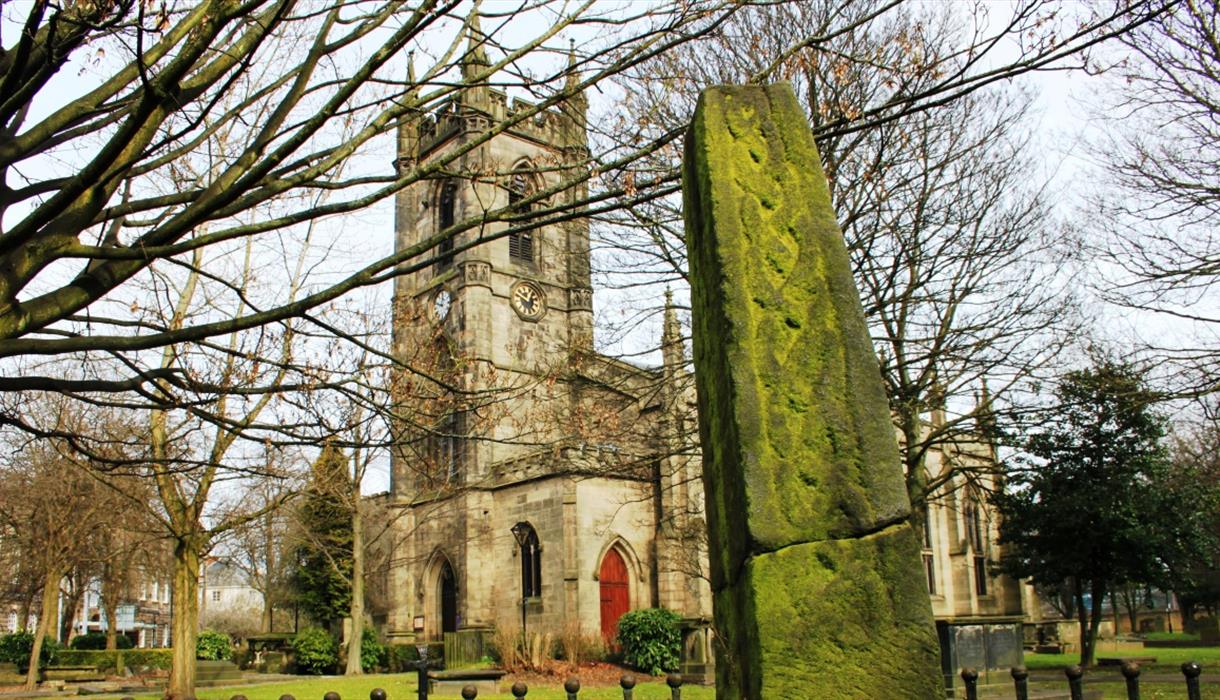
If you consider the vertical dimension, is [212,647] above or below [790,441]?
below

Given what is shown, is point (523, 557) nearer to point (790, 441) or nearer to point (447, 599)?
point (447, 599)

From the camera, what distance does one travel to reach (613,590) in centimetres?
2869

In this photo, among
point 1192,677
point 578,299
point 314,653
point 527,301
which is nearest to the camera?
point 1192,677

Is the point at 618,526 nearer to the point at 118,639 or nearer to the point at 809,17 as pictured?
the point at 809,17

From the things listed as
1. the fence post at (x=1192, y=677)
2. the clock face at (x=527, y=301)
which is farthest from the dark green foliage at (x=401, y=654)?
the fence post at (x=1192, y=677)

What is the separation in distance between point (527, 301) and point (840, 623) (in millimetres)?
34889

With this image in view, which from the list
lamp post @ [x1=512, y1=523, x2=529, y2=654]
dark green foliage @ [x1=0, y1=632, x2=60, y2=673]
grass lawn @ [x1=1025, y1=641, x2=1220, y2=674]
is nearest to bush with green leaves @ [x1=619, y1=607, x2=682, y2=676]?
lamp post @ [x1=512, y1=523, x2=529, y2=654]

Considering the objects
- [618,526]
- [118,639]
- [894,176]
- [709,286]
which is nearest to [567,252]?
[894,176]

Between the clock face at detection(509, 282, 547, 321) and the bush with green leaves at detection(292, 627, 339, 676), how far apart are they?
14.1 meters

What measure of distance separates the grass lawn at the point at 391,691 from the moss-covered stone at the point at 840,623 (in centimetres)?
1106

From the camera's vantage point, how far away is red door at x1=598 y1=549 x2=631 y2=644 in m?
28.3

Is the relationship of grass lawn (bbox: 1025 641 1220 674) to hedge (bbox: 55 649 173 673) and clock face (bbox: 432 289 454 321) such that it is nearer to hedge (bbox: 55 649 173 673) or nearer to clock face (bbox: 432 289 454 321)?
clock face (bbox: 432 289 454 321)

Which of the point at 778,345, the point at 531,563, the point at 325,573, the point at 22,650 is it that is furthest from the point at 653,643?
the point at 22,650

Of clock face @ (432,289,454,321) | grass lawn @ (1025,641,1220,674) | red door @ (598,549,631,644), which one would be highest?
clock face @ (432,289,454,321)
